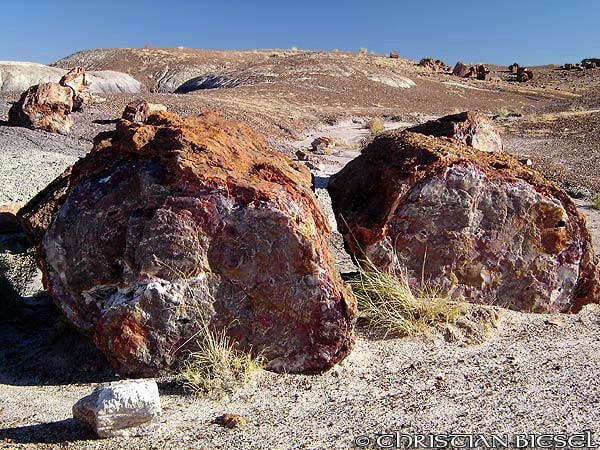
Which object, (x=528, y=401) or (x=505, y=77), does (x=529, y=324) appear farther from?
(x=505, y=77)

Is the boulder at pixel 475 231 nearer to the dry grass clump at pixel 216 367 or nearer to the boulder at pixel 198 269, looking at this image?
the boulder at pixel 198 269

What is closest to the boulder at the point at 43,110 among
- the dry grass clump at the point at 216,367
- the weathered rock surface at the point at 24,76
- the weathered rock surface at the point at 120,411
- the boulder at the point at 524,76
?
the weathered rock surface at the point at 24,76

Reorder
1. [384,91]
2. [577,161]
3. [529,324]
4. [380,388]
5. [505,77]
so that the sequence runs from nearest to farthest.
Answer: [380,388] → [529,324] → [577,161] → [384,91] → [505,77]

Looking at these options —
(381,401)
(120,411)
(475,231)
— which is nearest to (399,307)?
(475,231)

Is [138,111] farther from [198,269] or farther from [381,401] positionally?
[381,401]

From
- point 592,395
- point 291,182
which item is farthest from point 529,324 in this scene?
point 291,182

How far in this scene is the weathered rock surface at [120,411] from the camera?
9.27 ft

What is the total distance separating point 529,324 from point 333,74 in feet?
99.6

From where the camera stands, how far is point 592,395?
3.13 metres

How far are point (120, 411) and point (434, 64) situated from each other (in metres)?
52.1

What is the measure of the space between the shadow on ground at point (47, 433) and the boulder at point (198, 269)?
20.7 inches

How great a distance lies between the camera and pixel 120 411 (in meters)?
2.84

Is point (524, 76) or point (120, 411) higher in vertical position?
point (524, 76)

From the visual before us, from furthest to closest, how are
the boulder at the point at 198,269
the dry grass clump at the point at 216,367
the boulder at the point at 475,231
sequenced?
1. the boulder at the point at 475,231
2. the boulder at the point at 198,269
3. the dry grass clump at the point at 216,367
